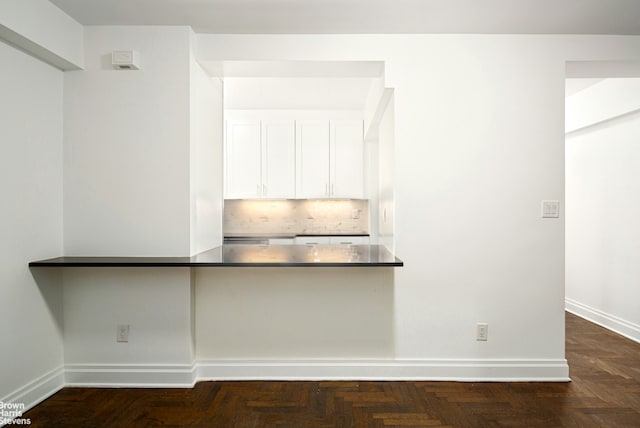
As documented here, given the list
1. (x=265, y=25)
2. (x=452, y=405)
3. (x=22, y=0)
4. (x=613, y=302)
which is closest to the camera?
(x=22, y=0)

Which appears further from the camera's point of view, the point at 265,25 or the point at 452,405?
the point at 265,25

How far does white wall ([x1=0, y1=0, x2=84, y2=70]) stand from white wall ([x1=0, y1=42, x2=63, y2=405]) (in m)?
0.11

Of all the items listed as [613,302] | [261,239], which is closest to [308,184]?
[261,239]

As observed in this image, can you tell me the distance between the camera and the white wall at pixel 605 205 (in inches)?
147

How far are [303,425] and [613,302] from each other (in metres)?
3.63

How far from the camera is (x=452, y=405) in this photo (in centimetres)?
245

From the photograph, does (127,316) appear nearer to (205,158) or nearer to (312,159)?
(205,158)

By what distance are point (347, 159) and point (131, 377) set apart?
359 cm

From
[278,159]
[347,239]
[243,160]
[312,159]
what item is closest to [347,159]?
[312,159]

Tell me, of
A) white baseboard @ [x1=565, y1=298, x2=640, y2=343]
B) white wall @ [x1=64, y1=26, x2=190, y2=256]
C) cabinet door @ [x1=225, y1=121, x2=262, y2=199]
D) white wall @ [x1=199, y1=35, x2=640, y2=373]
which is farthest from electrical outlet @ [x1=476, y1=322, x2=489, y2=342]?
cabinet door @ [x1=225, y1=121, x2=262, y2=199]

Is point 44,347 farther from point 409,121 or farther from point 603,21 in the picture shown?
point 603,21

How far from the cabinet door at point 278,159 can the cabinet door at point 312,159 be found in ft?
0.27

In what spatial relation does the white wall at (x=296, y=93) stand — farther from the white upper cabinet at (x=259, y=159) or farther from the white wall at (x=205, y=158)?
the white wall at (x=205, y=158)

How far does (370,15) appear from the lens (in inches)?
99.5
